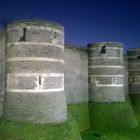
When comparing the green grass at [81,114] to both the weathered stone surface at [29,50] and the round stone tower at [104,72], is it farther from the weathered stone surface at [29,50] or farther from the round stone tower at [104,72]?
the weathered stone surface at [29,50]

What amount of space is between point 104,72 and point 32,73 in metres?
10.3

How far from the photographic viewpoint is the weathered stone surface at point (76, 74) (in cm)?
2163

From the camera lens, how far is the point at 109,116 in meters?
23.6

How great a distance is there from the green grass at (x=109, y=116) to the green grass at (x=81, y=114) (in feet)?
1.78

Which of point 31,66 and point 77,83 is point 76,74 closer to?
point 77,83

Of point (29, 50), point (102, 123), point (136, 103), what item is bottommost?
point (102, 123)

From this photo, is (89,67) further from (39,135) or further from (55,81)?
(39,135)

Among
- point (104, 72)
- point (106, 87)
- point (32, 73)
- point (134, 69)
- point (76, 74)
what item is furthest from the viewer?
point (134, 69)

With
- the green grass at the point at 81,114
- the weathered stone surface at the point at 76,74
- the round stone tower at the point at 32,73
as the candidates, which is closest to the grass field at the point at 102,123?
the green grass at the point at 81,114

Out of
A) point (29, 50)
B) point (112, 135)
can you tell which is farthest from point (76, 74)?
point (29, 50)

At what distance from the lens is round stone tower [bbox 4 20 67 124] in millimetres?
15172

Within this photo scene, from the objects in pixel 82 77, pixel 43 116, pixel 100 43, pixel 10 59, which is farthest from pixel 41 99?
pixel 100 43

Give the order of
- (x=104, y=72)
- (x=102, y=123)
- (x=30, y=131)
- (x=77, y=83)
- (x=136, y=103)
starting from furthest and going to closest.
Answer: (x=136, y=103) → (x=104, y=72) → (x=102, y=123) → (x=77, y=83) → (x=30, y=131)

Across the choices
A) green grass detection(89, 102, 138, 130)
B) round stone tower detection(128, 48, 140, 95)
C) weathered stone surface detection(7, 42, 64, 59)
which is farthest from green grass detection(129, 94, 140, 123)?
weathered stone surface detection(7, 42, 64, 59)
